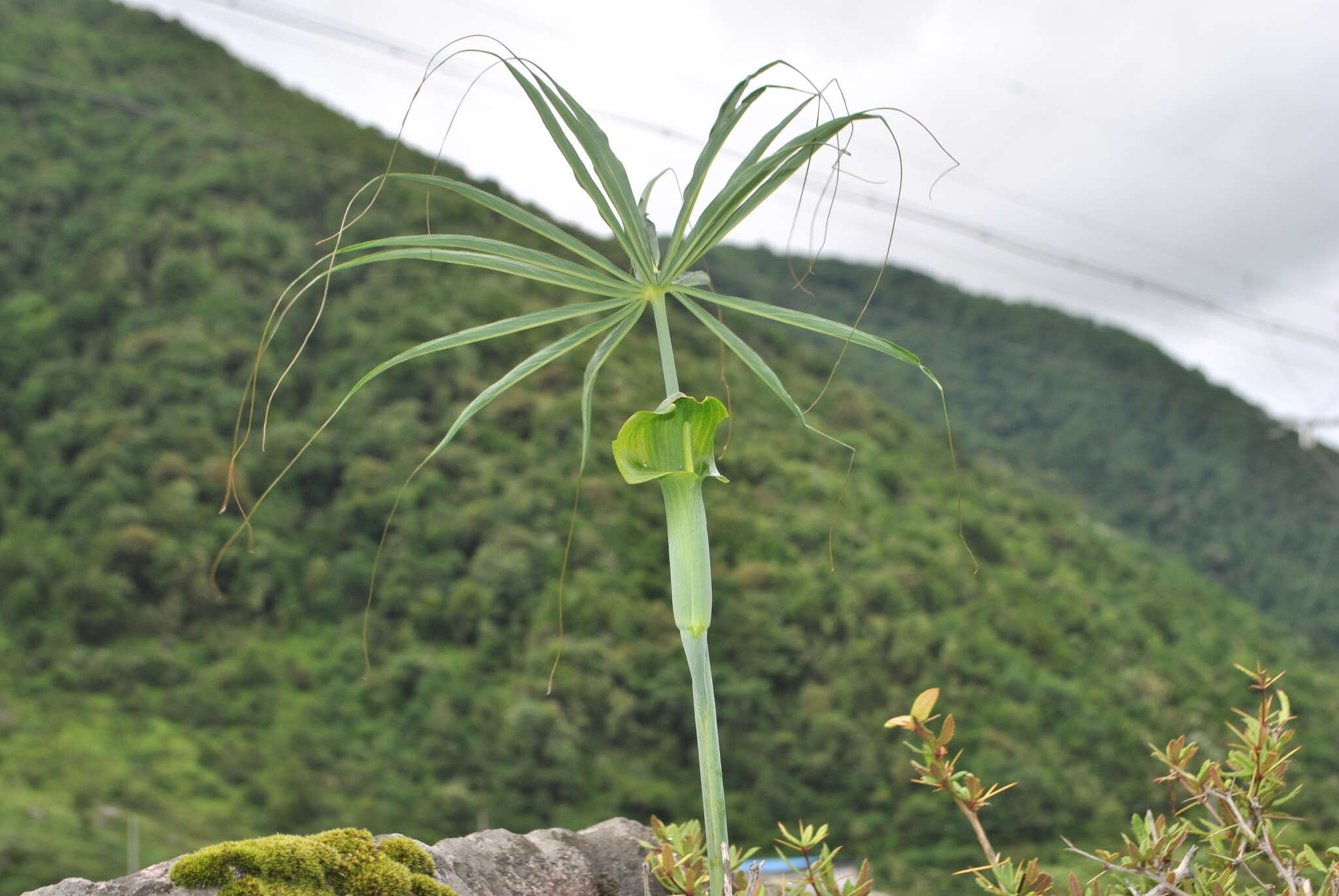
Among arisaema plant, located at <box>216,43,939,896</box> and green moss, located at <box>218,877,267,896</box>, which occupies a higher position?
arisaema plant, located at <box>216,43,939,896</box>

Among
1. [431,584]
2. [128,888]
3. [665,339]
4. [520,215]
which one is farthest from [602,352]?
[431,584]

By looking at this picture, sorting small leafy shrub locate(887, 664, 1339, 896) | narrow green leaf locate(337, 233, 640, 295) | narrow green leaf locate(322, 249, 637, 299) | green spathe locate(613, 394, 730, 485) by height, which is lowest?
small leafy shrub locate(887, 664, 1339, 896)

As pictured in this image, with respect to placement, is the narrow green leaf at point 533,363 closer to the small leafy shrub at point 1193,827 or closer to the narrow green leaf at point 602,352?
the narrow green leaf at point 602,352

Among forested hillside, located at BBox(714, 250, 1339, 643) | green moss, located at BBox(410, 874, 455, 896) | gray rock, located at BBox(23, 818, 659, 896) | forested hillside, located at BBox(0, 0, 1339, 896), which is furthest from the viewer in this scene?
forested hillside, located at BBox(714, 250, 1339, 643)

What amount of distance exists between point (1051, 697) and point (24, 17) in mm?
38810

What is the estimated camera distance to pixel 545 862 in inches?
61.1

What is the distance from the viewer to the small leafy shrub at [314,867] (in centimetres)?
113

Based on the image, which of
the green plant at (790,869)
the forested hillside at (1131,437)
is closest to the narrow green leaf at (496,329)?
the green plant at (790,869)

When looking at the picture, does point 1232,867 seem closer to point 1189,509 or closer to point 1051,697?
point 1051,697

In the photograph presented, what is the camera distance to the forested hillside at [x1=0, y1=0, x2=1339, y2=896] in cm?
1688

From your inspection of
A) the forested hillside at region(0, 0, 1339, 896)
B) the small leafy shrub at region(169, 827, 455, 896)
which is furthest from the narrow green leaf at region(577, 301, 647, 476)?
the forested hillside at region(0, 0, 1339, 896)

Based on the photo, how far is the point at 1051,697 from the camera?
70.9ft

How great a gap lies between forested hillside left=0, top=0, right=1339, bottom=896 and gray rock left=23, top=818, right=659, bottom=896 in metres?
12.9

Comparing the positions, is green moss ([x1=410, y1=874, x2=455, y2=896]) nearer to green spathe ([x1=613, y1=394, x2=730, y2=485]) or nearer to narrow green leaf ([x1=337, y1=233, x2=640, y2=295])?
green spathe ([x1=613, y1=394, x2=730, y2=485])
